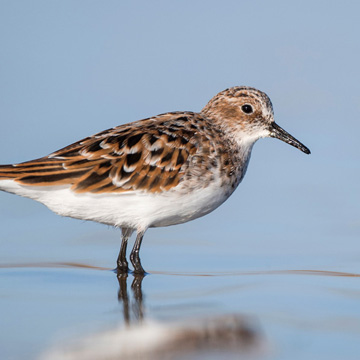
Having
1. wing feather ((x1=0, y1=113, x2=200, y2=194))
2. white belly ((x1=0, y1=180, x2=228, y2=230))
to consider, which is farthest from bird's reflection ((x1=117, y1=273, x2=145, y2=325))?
wing feather ((x1=0, y1=113, x2=200, y2=194))

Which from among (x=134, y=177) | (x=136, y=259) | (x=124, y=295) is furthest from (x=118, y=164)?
(x=124, y=295)

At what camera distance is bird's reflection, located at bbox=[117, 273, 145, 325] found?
7.46 meters

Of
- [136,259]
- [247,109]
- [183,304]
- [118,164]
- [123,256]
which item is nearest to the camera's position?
[183,304]

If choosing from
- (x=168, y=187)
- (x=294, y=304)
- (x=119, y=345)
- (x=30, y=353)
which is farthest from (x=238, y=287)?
(x=30, y=353)

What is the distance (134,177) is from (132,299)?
1444 millimetres

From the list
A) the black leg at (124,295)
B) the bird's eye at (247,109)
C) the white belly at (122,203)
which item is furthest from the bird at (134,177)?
the bird's eye at (247,109)

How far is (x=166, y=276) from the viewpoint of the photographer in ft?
30.1

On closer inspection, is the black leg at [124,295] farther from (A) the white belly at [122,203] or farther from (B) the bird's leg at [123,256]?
(A) the white belly at [122,203]

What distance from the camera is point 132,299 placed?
324 inches

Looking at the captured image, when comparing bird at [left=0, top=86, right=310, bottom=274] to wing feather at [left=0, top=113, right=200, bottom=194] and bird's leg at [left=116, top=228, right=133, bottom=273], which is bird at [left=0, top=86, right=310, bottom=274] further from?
bird's leg at [left=116, top=228, right=133, bottom=273]

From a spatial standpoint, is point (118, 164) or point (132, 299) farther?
point (118, 164)

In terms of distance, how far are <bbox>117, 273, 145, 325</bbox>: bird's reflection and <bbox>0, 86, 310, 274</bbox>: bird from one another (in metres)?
0.23

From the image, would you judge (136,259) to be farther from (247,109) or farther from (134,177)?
(247,109)

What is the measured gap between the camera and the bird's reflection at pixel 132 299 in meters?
7.46
